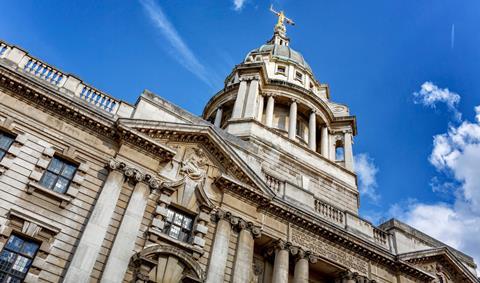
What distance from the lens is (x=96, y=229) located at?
15.7m

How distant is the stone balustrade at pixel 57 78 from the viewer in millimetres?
18156

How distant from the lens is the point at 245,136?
88.7 ft

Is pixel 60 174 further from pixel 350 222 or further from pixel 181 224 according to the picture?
pixel 350 222

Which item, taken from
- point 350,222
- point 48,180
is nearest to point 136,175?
point 48,180

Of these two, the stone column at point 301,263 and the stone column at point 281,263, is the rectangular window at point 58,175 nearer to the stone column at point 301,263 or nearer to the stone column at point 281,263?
the stone column at point 281,263

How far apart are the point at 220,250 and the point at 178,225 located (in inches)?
81.4

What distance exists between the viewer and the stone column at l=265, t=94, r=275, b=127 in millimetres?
31023

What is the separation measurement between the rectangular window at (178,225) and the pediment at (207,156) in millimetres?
1152

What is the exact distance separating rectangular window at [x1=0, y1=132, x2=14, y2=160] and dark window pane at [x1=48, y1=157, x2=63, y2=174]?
1.63m

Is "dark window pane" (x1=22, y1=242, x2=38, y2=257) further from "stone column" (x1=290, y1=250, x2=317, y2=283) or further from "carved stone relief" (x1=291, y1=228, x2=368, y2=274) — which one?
"carved stone relief" (x1=291, y1=228, x2=368, y2=274)

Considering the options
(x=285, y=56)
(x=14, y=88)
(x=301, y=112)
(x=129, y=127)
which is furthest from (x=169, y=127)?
(x=285, y=56)

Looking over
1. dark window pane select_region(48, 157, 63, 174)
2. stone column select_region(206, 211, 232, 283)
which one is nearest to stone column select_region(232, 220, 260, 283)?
stone column select_region(206, 211, 232, 283)

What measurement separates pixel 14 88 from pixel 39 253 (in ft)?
21.8

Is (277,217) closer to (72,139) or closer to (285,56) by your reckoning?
(72,139)
